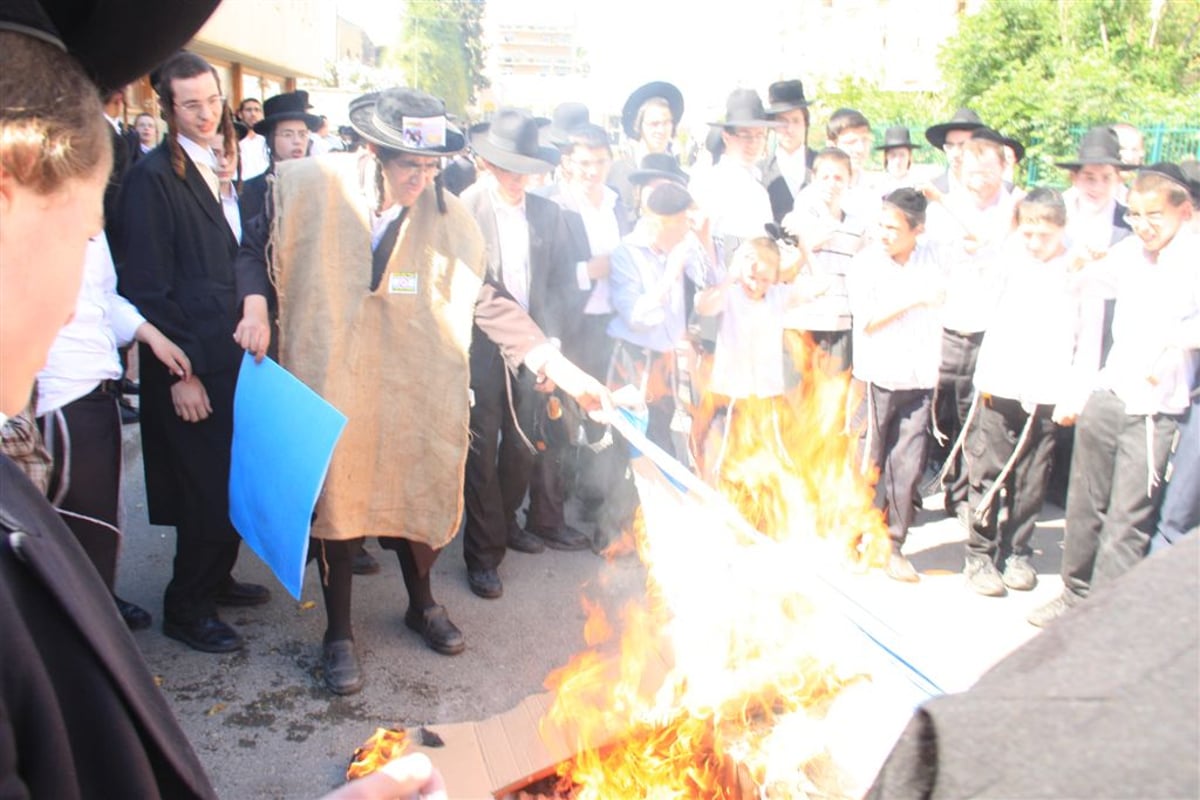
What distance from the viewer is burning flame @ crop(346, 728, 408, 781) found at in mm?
2982

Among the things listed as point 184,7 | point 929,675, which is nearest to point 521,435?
point 929,675

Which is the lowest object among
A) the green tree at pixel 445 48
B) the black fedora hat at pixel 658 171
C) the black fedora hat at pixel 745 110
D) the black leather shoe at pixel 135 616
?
the black leather shoe at pixel 135 616

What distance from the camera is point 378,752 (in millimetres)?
3023

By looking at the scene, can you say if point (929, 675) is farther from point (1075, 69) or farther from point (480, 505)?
point (1075, 69)

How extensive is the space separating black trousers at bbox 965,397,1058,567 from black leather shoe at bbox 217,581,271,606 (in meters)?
3.65

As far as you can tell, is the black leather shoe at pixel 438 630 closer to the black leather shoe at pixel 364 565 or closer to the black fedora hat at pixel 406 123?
the black leather shoe at pixel 364 565

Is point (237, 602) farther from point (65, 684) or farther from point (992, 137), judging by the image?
point (992, 137)

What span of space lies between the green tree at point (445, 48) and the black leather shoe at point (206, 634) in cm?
6057

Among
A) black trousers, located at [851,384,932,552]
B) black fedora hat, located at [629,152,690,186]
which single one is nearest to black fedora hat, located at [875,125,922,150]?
black fedora hat, located at [629,152,690,186]

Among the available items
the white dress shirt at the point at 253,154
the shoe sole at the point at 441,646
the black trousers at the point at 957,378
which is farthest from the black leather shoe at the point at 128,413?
the black trousers at the point at 957,378

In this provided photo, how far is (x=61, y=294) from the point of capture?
1.02 metres

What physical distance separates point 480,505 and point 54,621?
3712 millimetres

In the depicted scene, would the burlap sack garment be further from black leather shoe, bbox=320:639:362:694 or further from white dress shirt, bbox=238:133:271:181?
white dress shirt, bbox=238:133:271:181

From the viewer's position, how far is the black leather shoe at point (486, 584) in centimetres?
472
